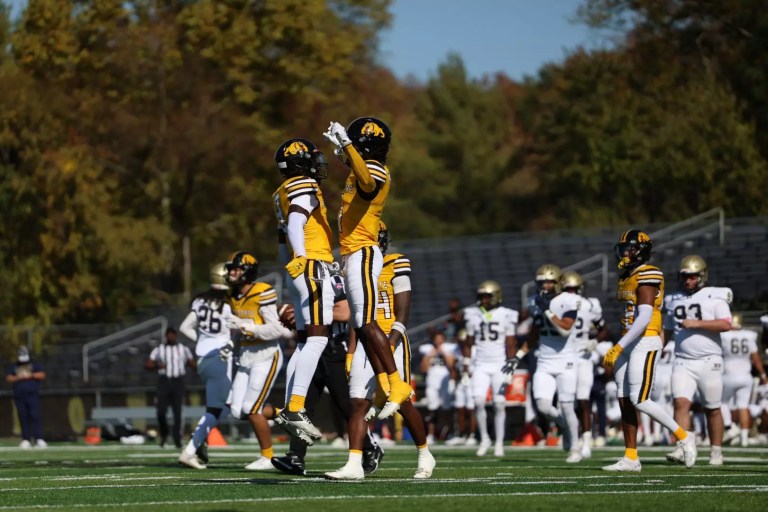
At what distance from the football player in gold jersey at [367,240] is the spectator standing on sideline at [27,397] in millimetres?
14433

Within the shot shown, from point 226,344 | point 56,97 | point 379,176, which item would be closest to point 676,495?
point 379,176

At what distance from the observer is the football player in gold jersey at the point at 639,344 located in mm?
12453

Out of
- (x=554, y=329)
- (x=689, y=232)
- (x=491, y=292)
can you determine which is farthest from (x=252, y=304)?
(x=689, y=232)

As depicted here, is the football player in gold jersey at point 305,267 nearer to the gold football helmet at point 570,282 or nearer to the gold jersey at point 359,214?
the gold jersey at point 359,214

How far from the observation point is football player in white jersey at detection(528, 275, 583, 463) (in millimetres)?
15211

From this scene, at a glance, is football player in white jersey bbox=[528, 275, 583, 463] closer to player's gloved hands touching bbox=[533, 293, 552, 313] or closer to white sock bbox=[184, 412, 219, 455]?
player's gloved hands touching bbox=[533, 293, 552, 313]

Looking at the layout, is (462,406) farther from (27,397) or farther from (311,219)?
(311,219)

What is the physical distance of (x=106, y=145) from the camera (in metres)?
38.4

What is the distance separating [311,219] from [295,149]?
1.74 feet

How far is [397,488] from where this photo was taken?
9.30 meters

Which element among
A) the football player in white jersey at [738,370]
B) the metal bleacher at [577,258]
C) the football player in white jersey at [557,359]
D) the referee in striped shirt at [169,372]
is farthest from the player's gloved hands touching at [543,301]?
the metal bleacher at [577,258]

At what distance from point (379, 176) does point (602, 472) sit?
368 centimetres

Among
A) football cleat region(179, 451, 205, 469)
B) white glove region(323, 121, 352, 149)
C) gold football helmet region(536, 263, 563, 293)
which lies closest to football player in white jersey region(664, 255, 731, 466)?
gold football helmet region(536, 263, 563, 293)

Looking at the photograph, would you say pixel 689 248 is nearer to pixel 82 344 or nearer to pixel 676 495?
pixel 82 344
